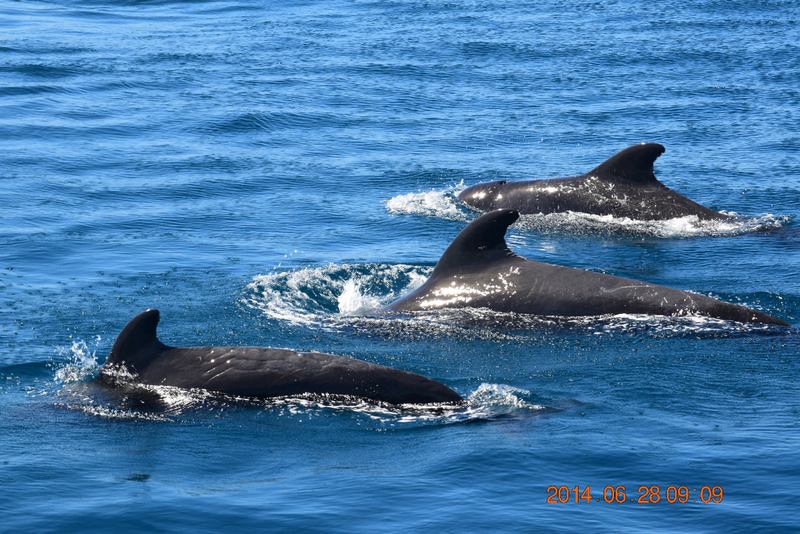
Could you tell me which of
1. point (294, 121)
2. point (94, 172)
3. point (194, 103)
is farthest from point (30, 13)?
point (94, 172)

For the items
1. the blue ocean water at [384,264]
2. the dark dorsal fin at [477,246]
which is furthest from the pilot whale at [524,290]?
the blue ocean water at [384,264]

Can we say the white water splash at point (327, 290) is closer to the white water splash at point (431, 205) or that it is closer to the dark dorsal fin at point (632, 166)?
the white water splash at point (431, 205)

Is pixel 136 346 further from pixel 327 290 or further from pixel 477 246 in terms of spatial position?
pixel 327 290

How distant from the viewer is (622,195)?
19734 mm

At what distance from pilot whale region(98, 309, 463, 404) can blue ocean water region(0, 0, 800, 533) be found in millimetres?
193

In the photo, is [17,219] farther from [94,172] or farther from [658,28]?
[658,28]

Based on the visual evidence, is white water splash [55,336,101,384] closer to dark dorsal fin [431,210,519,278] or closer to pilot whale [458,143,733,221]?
dark dorsal fin [431,210,519,278]

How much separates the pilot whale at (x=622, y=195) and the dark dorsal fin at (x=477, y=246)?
6003 mm

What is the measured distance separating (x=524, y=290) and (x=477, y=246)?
880 millimetres

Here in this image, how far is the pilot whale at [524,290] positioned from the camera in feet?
42.0

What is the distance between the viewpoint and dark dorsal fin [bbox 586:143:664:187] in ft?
61.7

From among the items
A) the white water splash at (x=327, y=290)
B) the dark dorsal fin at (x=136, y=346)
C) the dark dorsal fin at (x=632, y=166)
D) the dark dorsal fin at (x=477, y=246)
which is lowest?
the white water splash at (x=327, y=290)

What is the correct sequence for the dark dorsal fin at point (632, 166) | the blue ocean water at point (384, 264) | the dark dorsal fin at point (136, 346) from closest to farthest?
the blue ocean water at point (384, 264) → the dark dorsal fin at point (136, 346) → the dark dorsal fin at point (632, 166)

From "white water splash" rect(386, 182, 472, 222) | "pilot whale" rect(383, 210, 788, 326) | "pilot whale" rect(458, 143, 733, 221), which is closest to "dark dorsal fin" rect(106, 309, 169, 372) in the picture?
"pilot whale" rect(383, 210, 788, 326)
